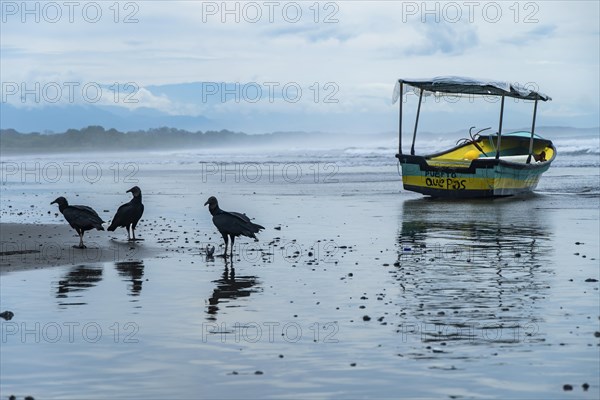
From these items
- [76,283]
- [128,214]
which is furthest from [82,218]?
[76,283]

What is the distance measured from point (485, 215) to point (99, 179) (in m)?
24.5

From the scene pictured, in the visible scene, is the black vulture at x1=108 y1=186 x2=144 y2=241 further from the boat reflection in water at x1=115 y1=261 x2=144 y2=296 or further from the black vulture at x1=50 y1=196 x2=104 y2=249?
the boat reflection in water at x1=115 y1=261 x2=144 y2=296

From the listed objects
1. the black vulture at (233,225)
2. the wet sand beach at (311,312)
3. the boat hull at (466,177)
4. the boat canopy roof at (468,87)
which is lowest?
the wet sand beach at (311,312)

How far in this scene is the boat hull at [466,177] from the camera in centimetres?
3008

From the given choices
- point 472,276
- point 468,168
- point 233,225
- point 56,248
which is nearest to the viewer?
point 472,276

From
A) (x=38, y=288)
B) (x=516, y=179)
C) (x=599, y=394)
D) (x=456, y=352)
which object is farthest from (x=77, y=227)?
(x=516, y=179)

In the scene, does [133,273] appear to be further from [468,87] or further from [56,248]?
[468,87]

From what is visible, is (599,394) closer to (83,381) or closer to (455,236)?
(83,381)

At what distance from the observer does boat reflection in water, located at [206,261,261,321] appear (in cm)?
1193

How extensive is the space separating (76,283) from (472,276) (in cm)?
539

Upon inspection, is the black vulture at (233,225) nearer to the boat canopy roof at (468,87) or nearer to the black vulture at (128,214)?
the black vulture at (128,214)

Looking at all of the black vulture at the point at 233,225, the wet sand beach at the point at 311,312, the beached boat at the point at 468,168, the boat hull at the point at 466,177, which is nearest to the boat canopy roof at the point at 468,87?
the beached boat at the point at 468,168

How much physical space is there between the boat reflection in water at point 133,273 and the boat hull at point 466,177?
634 inches

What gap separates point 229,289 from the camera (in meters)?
Result: 13.2
